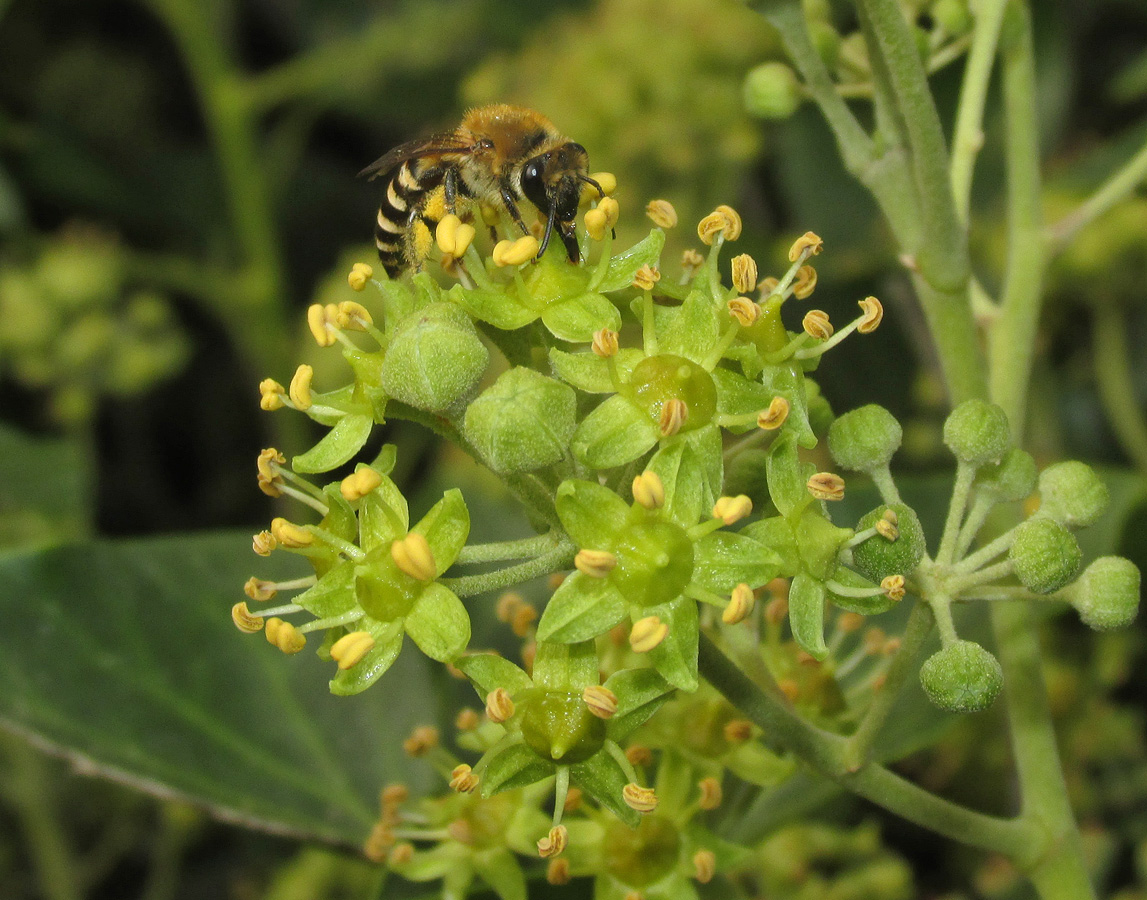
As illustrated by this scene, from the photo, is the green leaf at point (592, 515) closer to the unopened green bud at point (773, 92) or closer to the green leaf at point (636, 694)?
the green leaf at point (636, 694)

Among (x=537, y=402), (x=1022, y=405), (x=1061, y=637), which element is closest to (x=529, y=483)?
(x=537, y=402)

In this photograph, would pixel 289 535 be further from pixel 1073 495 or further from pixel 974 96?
pixel 974 96

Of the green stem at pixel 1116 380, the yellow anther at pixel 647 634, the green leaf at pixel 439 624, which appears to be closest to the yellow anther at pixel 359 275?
the green leaf at pixel 439 624

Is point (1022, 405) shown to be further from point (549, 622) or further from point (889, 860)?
point (889, 860)

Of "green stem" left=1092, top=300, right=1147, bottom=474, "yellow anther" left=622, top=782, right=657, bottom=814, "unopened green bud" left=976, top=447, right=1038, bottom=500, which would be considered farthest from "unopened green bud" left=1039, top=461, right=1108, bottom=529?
"green stem" left=1092, top=300, right=1147, bottom=474

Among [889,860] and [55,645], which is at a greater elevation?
[55,645]

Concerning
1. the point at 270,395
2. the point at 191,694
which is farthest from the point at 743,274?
the point at 191,694
